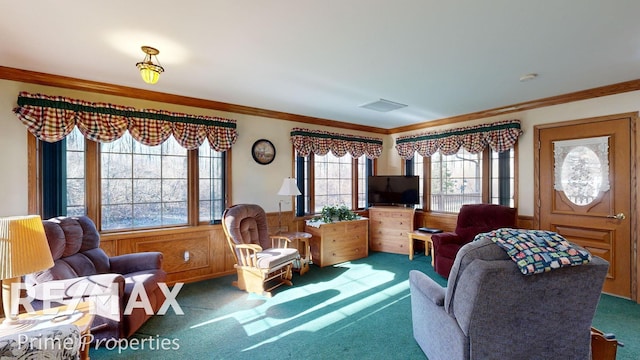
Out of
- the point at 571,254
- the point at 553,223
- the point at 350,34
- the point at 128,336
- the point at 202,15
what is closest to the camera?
the point at 571,254

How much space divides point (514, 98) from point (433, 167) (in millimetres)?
1797

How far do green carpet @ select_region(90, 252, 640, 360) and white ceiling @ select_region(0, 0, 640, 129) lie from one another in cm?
242

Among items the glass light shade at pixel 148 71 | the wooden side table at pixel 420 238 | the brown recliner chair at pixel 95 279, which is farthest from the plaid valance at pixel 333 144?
the brown recliner chair at pixel 95 279

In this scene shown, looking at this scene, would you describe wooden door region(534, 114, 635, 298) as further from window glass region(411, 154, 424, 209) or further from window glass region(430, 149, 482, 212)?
window glass region(411, 154, 424, 209)

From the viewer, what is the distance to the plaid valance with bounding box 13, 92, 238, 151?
289 cm

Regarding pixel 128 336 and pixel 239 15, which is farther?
pixel 128 336

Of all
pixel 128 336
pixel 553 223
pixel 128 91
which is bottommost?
pixel 128 336

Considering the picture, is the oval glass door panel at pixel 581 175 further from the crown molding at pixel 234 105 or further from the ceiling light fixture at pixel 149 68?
the ceiling light fixture at pixel 149 68

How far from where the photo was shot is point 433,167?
17.5 ft

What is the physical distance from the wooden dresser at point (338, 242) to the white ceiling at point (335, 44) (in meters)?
2.11

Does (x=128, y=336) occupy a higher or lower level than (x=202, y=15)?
lower

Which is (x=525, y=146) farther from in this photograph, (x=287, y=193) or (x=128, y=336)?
(x=128, y=336)

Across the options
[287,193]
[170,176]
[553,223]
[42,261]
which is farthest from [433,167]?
[42,261]

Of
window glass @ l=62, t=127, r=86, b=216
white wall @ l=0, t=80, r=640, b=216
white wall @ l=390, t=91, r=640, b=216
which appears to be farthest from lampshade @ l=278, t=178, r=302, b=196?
white wall @ l=390, t=91, r=640, b=216
